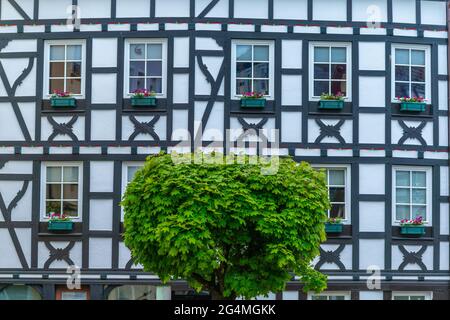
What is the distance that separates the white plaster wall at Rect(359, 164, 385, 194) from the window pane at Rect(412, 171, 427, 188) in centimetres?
74

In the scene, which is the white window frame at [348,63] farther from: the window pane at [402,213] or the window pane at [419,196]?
the window pane at [402,213]

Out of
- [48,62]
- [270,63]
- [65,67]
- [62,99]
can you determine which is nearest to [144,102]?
[62,99]

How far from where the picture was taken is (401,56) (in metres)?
16.8

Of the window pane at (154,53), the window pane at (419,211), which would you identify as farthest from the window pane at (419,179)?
the window pane at (154,53)

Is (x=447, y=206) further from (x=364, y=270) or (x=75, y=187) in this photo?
(x=75, y=187)

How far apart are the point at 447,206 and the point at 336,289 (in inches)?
119

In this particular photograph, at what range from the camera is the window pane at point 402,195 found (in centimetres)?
1653

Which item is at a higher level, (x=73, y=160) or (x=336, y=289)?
(x=73, y=160)

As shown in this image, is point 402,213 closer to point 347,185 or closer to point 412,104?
point 347,185

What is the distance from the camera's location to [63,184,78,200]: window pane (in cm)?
1642

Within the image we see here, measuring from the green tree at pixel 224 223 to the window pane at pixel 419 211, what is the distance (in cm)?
526

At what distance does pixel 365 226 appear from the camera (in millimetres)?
16297
